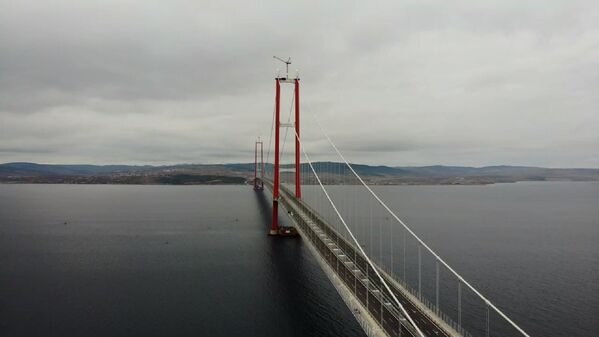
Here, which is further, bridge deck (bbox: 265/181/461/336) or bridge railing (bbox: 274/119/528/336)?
bridge railing (bbox: 274/119/528/336)

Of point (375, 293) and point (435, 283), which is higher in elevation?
point (375, 293)

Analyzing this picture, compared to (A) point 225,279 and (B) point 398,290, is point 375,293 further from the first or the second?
(A) point 225,279

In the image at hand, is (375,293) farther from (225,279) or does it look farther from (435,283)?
(225,279)

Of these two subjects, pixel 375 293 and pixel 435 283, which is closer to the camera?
pixel 375 293

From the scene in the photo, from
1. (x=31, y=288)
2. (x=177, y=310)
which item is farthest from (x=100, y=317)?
(x=31, y=288)

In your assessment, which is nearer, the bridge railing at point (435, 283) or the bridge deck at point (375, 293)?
the bridge deck at point (375, 293)

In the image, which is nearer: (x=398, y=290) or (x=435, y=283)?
(x=398, y=290)

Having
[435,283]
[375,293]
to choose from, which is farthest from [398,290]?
[435,283]
